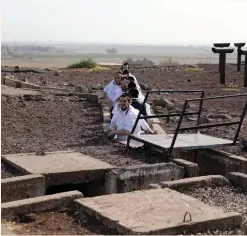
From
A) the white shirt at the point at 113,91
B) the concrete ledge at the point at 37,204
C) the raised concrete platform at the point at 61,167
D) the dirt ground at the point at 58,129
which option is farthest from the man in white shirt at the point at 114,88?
the concrete ledge at the point at 37,204

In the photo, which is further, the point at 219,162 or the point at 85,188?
the point at 219,162

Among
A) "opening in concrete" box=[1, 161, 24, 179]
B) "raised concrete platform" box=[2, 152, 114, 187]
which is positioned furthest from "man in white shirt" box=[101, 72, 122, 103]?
"opening in concrete" box=[1, 161, 24, 179]

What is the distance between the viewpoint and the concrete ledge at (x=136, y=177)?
7664 millimetres

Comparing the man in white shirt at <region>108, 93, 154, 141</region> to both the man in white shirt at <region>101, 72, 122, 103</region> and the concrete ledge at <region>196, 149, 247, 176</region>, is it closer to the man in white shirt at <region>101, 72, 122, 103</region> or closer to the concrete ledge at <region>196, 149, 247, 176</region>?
the concrete ledge at <region>196, 149, 247, 176</region>

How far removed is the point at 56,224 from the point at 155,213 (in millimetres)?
969

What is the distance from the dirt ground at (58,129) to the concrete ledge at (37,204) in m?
1.46

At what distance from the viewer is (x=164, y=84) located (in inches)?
911

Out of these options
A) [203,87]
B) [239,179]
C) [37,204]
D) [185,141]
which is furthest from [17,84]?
[37,204]

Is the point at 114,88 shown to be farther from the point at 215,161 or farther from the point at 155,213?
the point at 155,213

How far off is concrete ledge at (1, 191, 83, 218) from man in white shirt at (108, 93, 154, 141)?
3872 mm

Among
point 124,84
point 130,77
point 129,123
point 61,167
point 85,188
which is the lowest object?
point 85,188

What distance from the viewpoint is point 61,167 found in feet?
25.6

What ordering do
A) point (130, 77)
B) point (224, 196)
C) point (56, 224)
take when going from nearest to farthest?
point (56, 224)
point (224, 196)
point (130, 77)

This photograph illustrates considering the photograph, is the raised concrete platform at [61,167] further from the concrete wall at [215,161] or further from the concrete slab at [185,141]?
the concrete wall at [215,161]
